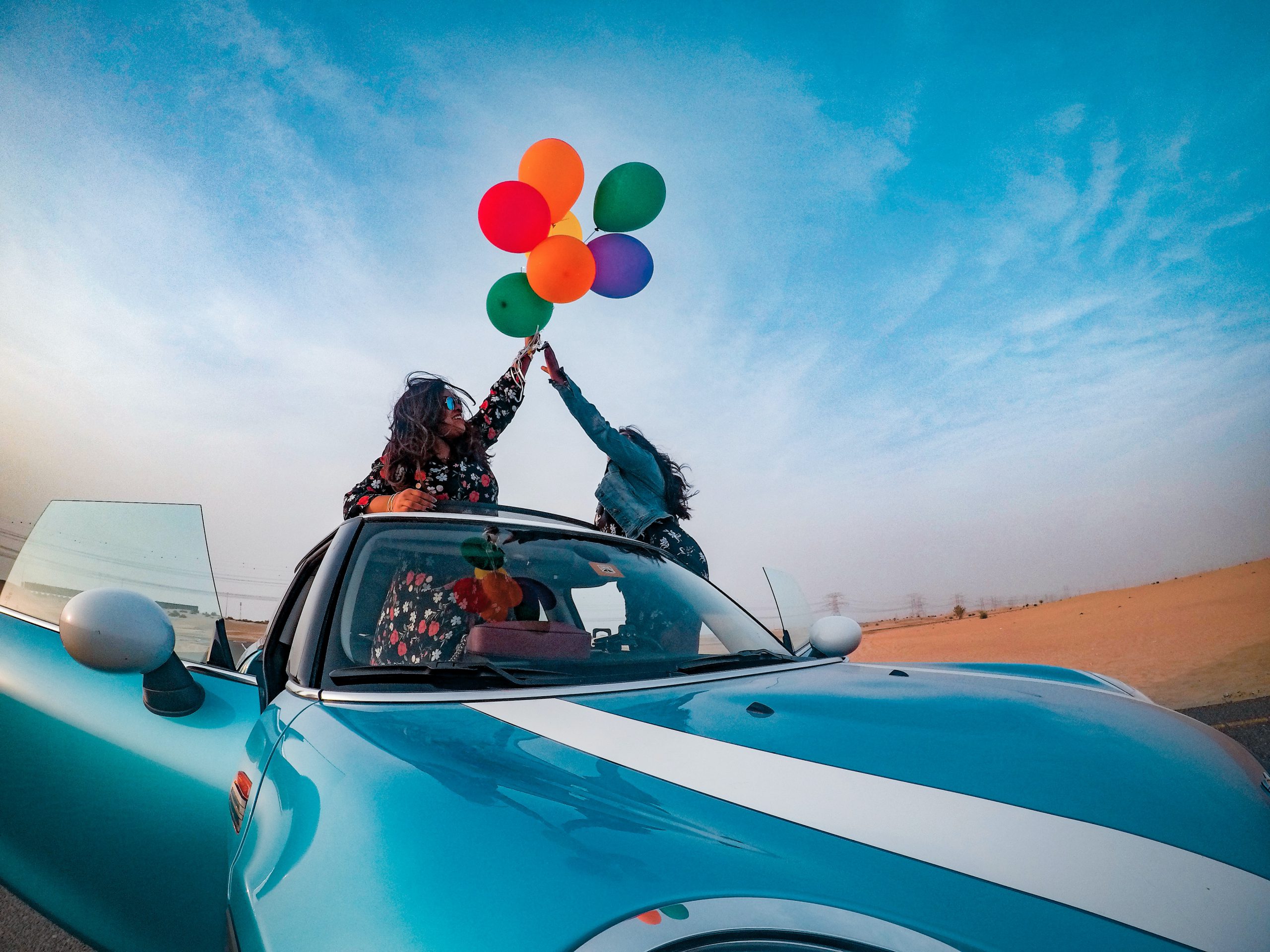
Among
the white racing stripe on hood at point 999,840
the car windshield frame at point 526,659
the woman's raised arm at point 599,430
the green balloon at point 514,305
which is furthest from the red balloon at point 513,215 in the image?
the white racing stripe on hood at point 999,840

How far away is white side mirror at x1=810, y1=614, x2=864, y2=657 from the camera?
2.38m

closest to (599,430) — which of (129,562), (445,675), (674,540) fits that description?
(674,540)

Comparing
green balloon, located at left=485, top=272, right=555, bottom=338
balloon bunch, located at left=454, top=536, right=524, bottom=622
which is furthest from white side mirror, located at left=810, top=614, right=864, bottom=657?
green balloon, located at left=485, top=272, right=555, bottom=338

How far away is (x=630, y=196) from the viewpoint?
3.58 meters

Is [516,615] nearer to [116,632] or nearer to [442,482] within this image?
[116,632]

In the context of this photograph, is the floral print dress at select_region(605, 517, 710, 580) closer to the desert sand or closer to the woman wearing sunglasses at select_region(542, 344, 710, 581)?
the woman wearing sunglasses at select_region(542, 344, 710, 581)

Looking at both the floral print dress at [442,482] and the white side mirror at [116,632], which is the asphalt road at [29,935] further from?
the floral print dress at [442,482]

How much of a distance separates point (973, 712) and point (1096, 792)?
33cm

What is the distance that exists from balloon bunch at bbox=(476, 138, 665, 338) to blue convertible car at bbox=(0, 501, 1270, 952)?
1.80 metres

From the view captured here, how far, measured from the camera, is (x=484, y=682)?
4.53ft

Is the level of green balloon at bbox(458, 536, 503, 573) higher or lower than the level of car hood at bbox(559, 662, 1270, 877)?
higher

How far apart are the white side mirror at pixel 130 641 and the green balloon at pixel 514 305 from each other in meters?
2.53

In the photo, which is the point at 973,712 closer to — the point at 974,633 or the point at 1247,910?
the point at 1247,910

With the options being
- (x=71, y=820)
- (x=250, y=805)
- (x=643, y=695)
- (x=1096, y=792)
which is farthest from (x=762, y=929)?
(x=71, y=820)
